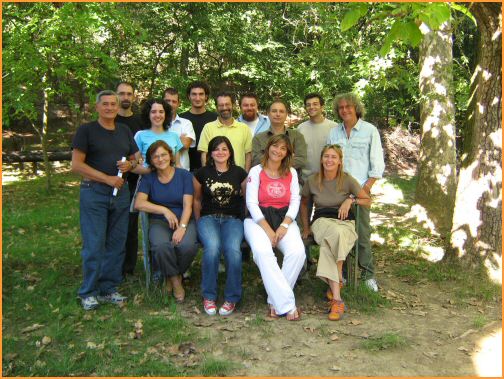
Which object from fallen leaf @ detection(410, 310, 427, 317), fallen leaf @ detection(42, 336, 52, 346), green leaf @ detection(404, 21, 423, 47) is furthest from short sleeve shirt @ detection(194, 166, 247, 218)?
green leaf @ detection(404, 21, 423, 47)

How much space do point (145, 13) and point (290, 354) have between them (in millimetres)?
11765

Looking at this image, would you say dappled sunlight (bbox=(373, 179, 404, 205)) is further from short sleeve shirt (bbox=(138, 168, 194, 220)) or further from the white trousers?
short sleeve shirt (bbox=(138, 168, 194, 220))

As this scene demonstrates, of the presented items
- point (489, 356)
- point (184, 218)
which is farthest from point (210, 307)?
point (489, 356)

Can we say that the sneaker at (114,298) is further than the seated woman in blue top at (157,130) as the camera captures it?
No

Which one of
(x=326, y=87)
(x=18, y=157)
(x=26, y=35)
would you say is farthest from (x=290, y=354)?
(x=18, y=157)

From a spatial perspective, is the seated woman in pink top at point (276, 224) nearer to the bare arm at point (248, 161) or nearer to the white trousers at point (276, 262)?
the white trousers at point (276, 262)

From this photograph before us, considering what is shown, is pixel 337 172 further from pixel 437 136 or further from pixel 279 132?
pixel 437 136

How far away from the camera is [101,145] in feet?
14.4

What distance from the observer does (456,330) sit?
4.13 meters

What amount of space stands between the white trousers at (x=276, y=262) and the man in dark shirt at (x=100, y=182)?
4.32 feet

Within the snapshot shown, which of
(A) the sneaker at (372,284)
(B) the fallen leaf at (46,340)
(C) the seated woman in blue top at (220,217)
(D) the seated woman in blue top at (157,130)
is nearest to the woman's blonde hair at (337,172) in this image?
(C) the seated woman in blue top at (220,217)

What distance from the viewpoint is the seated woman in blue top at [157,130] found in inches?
192

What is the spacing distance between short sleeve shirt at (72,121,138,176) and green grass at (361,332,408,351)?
273 centimetres

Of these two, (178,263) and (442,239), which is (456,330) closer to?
(178,263)
